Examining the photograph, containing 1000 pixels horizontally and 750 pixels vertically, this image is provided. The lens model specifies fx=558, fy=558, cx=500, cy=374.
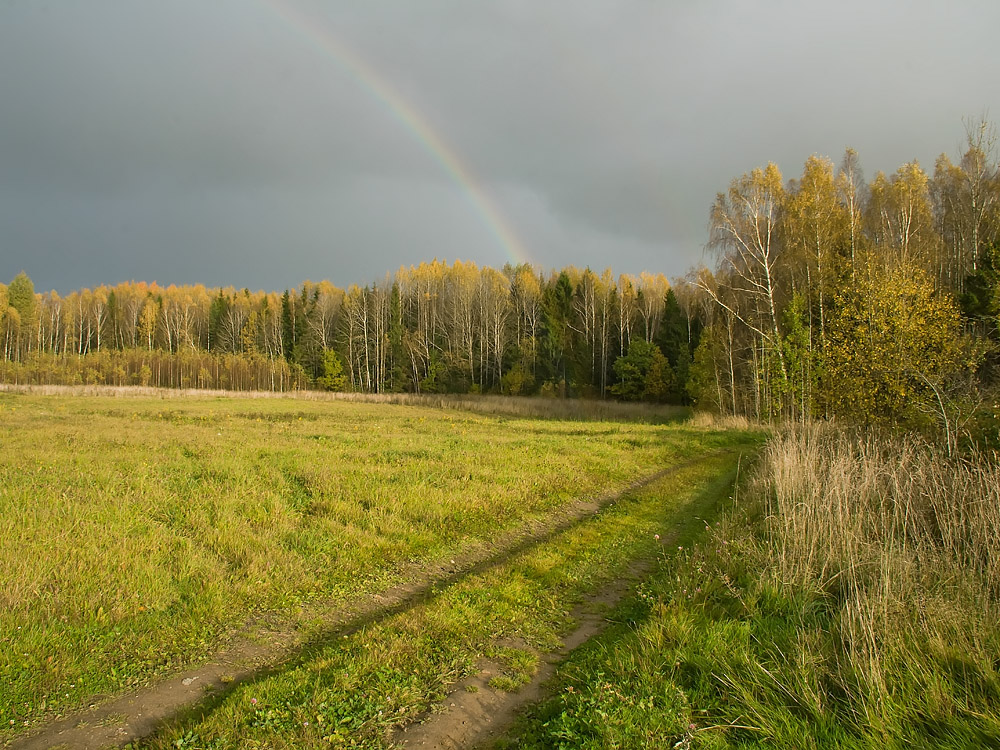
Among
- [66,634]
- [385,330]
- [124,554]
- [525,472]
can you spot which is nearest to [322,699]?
[66,634]

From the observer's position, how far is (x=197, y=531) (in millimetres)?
7867

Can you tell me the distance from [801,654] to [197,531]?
Answer: 24.6 feet

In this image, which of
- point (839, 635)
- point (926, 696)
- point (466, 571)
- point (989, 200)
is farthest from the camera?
point (989, 200)

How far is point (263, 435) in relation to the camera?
19750mm

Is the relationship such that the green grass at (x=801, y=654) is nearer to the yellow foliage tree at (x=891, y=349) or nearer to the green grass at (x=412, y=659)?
the green grass at (x=412, y=659)

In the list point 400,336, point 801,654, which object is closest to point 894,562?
point 801,654

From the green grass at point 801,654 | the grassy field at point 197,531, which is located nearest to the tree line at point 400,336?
the grassy field at point 197,531

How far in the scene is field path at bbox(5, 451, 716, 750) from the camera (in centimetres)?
392

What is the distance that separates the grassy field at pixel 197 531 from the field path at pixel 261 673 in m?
0.23

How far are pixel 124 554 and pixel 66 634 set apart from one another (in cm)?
160

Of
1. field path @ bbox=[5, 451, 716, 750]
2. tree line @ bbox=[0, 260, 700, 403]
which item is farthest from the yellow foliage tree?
tree line @ bbox=[0, 260, 700, 403]

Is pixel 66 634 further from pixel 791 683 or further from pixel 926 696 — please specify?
pixel 926 696

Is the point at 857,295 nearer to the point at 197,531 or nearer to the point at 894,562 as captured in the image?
the point at 894,562

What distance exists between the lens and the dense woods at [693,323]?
13203 mm
